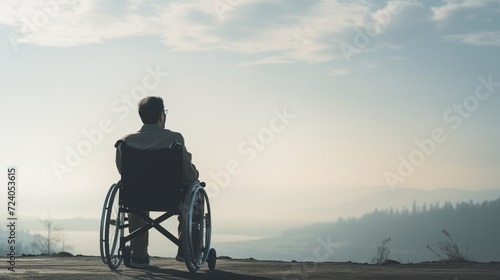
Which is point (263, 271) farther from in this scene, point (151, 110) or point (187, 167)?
point (151, 110)

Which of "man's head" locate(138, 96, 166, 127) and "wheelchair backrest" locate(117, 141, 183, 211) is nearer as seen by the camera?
"wheelchair backrest" locate(117, 141, 183, 211)

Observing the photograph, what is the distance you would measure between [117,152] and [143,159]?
353 millimetres

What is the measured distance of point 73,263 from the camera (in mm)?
8156

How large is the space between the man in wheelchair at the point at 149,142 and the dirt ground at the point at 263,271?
0.63 feet

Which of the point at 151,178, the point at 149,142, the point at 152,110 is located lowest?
the point at 151,178

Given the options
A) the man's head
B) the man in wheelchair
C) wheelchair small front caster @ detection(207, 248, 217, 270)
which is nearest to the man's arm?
the man in wheelchair

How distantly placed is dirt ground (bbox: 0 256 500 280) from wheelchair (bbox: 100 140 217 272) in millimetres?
275

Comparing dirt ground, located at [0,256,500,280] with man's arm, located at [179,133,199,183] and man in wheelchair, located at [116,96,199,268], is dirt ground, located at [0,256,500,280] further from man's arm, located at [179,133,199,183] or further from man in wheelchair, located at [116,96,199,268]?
man's arm, located at [179,133,199,183]

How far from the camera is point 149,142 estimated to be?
21.8ft

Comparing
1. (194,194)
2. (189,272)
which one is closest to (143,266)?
(189,272)

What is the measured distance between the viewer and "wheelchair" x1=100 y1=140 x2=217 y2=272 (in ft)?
21.3

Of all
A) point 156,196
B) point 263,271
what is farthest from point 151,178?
point 263,271

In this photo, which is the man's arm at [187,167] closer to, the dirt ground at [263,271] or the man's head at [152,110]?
the man's head at [152,110]

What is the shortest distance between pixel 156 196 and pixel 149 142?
1.79 ft
